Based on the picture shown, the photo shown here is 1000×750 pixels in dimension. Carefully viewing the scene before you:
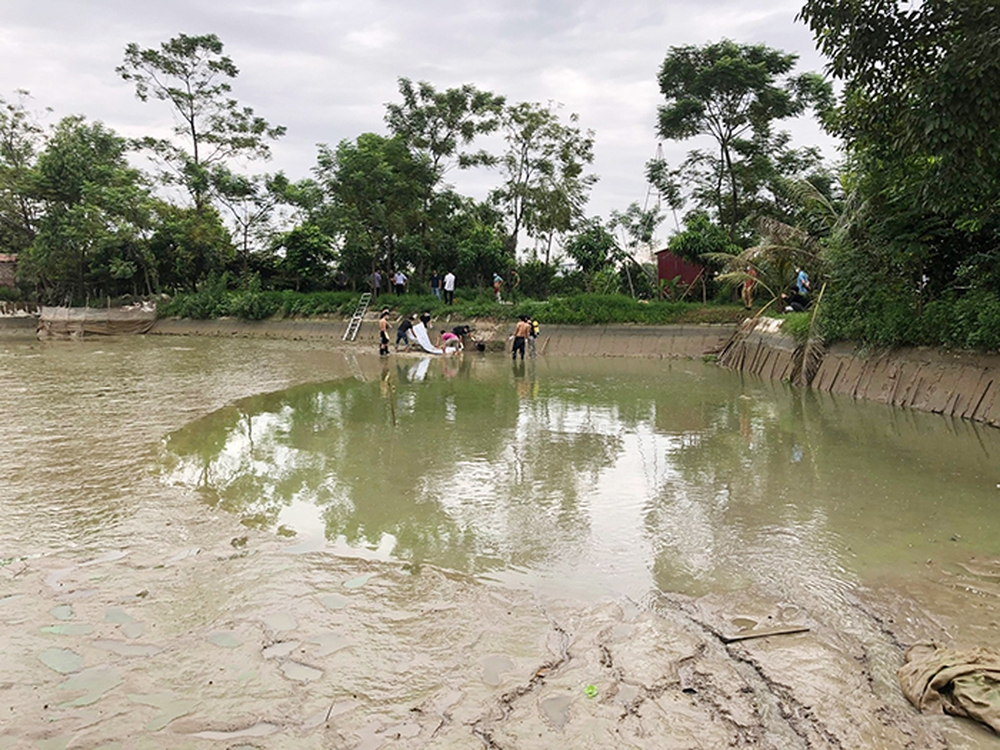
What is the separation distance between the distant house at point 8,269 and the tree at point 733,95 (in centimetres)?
3307

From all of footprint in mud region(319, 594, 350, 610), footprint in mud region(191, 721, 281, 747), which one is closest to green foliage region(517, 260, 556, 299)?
footprint in mud region(319, 594, 350, 610)

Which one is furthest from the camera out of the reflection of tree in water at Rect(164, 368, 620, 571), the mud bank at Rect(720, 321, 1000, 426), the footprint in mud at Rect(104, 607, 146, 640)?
the mud bank at Rect(720, 321, 1000, 426)

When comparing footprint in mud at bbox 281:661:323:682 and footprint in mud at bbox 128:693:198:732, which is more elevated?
footprint in mud at bbox 281:661:323:682

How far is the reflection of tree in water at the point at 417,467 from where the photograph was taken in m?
5.78

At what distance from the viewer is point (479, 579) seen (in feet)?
16.0

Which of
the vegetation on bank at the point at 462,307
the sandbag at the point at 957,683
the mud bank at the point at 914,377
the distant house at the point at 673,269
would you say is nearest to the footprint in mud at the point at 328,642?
the sandbag at the point at 957,683

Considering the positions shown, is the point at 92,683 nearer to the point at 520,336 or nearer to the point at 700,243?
the point at 520,336

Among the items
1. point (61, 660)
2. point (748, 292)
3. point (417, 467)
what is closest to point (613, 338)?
point (748, 292)

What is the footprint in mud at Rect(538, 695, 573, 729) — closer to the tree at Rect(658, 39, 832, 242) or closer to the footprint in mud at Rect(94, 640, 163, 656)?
the footprint in mud at Rect(94, 640, 163, 656)

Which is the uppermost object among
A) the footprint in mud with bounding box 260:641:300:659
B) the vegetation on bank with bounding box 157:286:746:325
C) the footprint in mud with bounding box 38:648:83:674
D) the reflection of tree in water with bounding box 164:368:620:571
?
the vegetation on bank with bounding box 157:286:746:325

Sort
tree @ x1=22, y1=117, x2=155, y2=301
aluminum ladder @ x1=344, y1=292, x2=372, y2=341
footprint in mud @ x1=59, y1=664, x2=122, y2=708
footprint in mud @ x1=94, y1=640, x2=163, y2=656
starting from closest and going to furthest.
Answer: footprint in mud @ x1=59, y1=664, x2=122, y2=708, footprint in mud @ x1=94, y1=640, x2=163, y2=656, aluminum ladder @ x1=344, y1=292, x2=372, y2=341, tree @ x1=22, y1=117, x2=155, y2=301

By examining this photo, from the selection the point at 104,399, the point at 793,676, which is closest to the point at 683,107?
the point at 104,399

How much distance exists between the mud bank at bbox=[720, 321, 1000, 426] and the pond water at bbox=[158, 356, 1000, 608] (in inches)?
21.8

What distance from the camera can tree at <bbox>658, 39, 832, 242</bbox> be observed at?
24.3 metres
